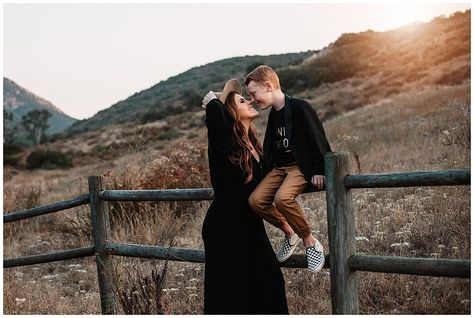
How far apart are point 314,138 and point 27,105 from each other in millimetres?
188874

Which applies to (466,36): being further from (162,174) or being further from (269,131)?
(269,131)

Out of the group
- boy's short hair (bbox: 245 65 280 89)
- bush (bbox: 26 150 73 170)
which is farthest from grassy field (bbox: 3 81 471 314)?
bush (bbox: 26 150 73 170)

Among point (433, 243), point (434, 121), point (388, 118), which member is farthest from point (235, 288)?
point (388, 118)

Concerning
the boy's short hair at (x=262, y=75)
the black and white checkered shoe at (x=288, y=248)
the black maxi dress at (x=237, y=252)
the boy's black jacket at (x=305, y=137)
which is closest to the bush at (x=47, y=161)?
the black maxi dress at (x=237, y=252)

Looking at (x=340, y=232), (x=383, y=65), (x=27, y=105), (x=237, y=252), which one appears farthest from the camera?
(x=27, y=105)

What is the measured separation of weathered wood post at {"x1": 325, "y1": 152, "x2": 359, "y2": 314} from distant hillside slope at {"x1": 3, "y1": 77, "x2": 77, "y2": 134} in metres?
172

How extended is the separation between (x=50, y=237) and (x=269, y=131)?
705 centimetres

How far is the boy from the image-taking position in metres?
4.09

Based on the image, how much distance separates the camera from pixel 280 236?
7812 millimetres

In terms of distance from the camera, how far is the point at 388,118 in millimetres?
16031

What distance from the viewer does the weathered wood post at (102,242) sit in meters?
5.75

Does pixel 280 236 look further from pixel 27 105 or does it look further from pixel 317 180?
pixel 27 105

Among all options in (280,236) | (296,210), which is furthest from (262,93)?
(280,236)

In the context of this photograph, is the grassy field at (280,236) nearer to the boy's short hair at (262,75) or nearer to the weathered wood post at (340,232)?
the weathered wood post at (340,232)
